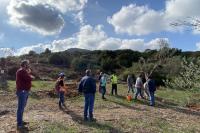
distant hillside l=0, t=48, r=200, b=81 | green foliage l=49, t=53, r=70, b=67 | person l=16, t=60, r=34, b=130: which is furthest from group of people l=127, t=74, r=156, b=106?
green foliage l=49, t=53, r=70, b=67

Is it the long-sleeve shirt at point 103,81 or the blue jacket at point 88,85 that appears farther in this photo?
the long-sleeve shirt at point 103,81

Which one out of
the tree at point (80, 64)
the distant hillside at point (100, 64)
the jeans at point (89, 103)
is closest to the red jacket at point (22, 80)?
the jeans at point (89, 103)

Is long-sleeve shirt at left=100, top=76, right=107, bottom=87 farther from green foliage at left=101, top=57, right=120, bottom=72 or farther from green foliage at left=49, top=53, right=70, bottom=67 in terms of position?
green foliage at left=49, top=53, right=70, bottom=67

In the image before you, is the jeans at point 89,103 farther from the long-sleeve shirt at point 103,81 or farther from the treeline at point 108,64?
the treeline at point 108,64

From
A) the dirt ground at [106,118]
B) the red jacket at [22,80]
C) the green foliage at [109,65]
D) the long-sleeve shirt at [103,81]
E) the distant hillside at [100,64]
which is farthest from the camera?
the green foliage at [109,65]

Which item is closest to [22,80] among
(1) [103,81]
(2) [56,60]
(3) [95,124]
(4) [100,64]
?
(3) [95,124]

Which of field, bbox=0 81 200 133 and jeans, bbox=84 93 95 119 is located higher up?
jeans, bbox=84 93 95 119

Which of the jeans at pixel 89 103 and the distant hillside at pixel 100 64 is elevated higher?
the distant hillside at pixel 100 64

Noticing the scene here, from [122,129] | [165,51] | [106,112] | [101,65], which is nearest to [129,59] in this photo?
[101,65]

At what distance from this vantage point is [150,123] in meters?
17.5

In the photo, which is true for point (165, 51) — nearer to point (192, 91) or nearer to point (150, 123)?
point (150, 123)

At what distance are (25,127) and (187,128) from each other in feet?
21.0

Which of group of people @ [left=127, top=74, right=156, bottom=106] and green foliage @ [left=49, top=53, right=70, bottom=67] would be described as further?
green foliage @ [left=49, top=53, right=70, bottom=67]

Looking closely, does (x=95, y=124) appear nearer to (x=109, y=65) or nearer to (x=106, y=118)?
(x=106, y=118)
